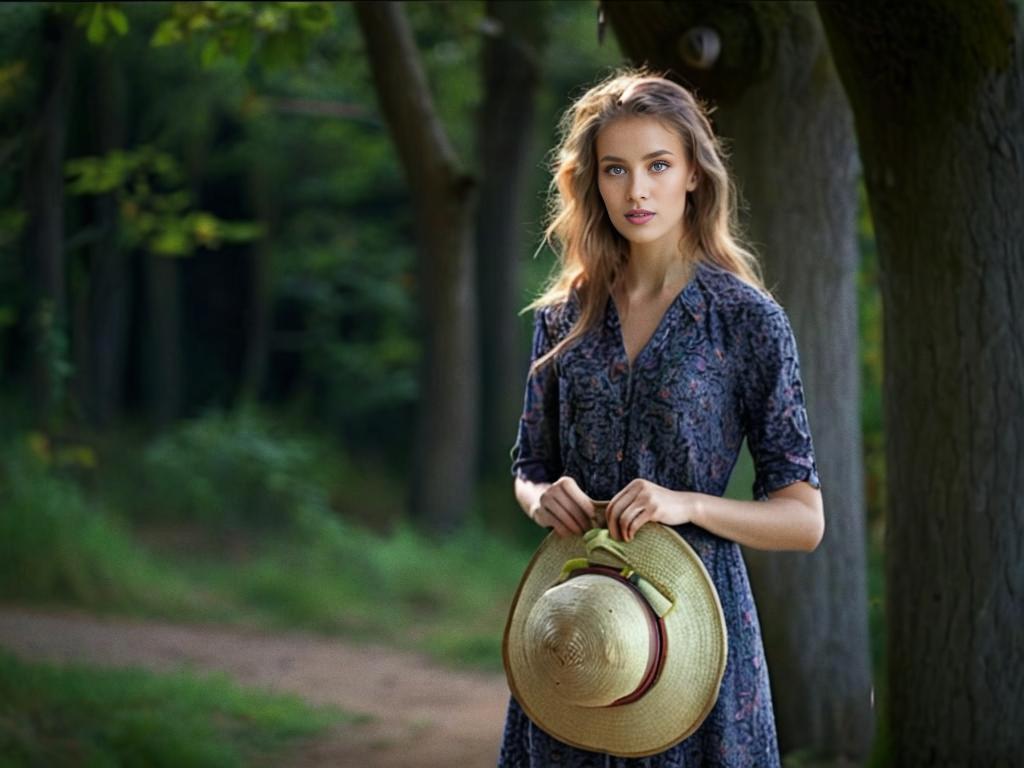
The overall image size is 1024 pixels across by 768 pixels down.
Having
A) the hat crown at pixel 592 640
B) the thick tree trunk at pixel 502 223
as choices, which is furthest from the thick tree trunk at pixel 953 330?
the thick tree trunk at pixel 502 223

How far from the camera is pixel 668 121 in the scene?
265cm

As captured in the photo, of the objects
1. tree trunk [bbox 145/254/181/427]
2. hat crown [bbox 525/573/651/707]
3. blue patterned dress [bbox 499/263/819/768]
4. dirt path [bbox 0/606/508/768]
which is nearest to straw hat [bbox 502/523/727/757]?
hat crown [bbox 525/573/651/707]

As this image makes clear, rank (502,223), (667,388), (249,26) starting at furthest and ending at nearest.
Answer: (502,223)
(249,26)
(667,388)

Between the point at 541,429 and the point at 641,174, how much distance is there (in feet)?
1.70

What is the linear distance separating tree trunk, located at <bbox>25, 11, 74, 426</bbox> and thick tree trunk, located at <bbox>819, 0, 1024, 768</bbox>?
5.37 m

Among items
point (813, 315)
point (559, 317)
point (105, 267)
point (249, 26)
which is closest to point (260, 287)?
point (105, 267)

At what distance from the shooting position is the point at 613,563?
2.47m

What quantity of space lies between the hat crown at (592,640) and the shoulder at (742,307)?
517 mm

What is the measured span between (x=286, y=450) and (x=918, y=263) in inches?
338

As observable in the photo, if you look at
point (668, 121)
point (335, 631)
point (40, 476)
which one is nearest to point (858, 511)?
point (668, 121)

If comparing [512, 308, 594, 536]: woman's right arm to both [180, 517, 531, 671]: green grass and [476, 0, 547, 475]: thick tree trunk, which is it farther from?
[476, 0, 547, 475]: thick tree trunk

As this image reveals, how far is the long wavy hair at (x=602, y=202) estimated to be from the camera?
2.67 m

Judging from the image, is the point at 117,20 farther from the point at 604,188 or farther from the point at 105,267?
the point at 105,267

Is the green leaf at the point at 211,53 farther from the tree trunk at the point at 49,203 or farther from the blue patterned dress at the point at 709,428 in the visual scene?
the tree trunk at the point at 49,203
